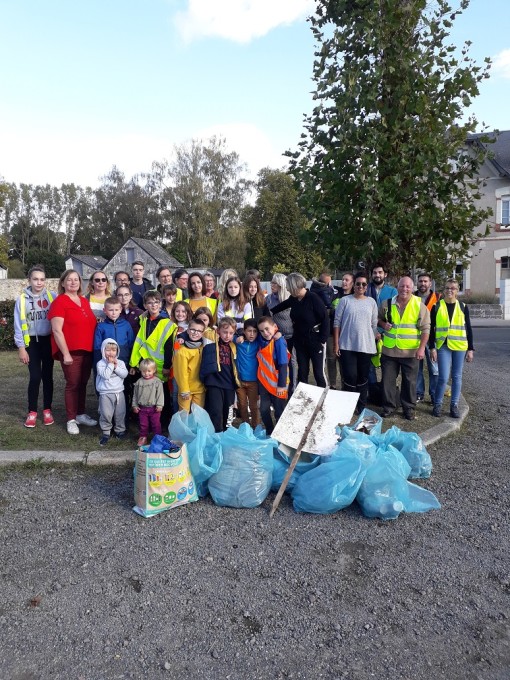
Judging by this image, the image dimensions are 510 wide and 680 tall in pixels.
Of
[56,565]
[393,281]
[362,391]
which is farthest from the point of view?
[393,281]

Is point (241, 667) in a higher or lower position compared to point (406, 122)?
lower

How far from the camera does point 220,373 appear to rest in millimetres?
5238

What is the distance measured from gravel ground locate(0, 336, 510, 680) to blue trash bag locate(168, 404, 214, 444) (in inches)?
23.3

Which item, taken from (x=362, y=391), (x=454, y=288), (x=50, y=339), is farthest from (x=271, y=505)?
(x=454, y=288)

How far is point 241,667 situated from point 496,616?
137cm

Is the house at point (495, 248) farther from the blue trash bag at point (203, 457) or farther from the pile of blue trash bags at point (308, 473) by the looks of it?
the blue trash bag at point (203, 457)

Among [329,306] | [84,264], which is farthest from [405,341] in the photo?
[84,264]

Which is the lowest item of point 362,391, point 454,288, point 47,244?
point 362,391

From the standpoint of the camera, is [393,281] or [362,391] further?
[393,281]

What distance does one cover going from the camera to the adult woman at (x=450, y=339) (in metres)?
6.37

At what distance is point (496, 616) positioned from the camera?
2.73 meters

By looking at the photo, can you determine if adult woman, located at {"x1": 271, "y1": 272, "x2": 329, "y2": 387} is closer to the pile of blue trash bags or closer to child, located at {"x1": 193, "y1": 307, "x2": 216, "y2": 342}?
child, located at {"x1": 193, "y1": 307, "x2": 216, "y2": 342}

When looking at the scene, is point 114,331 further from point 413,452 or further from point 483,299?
point 483,299

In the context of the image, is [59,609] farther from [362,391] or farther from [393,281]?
[393,281]
